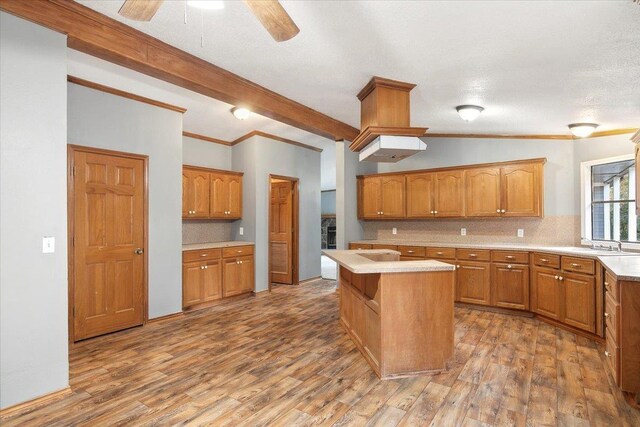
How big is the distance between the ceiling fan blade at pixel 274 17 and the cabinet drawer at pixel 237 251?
3.88 meters

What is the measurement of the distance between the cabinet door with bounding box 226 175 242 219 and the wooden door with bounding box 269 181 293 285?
93 cm

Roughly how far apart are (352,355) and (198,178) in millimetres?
3508

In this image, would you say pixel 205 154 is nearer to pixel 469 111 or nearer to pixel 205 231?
pixel 205 231

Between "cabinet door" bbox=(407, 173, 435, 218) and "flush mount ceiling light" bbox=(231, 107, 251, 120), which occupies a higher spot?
"flush mount ceiling light" bbox=(231, 107, 251, 120)

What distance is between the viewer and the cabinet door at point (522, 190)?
467cm

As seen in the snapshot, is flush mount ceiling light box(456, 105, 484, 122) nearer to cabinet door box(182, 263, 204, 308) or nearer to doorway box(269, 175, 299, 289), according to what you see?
doorway box(269, 175, 299, 289)

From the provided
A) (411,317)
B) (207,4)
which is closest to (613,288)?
(411,317)

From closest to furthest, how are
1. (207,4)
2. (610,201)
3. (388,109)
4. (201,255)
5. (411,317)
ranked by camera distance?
(207,4), (411,317), (388,109), (610,201), (201,255)

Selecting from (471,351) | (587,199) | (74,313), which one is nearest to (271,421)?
(471,351)

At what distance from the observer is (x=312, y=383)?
2736 millimetres

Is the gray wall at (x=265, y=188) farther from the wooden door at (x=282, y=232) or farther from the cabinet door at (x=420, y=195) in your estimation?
the cabinet door at (x=420, y=195)

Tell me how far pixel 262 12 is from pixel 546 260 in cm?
423

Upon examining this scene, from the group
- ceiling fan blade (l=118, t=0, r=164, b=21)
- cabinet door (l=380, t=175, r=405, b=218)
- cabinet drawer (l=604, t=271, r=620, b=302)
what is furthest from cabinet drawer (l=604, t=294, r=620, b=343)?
ceiling fan blade (l=118, t=0, r=164, b=21)

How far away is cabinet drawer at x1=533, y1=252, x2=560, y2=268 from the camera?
411 cm
